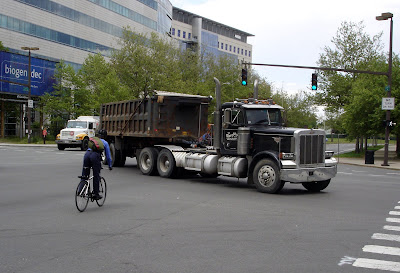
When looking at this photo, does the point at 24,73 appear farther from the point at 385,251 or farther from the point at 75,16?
the point at 385,251

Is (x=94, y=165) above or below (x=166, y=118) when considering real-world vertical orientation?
below

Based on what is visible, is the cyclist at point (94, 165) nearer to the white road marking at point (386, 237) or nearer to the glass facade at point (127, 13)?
the white road marking at point (386, 237)

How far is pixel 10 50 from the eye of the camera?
2132 inches

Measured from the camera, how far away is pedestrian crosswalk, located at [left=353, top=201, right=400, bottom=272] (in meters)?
6.33

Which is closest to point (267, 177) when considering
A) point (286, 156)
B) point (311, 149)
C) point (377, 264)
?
point (286, 156)

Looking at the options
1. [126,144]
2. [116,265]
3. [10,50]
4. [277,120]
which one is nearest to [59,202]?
[116,265]

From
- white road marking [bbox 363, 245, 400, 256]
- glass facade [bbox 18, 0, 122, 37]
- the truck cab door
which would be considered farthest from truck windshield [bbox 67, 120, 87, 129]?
white road marking [bbox 363, 245, 400, 256]

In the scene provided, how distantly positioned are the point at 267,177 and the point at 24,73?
46.6 m

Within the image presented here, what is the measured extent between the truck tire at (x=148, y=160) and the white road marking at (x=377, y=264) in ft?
40.2

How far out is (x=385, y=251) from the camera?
7.12 meters

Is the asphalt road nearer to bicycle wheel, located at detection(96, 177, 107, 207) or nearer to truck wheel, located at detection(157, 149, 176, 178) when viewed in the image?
bicycle wheel, located at detection(96, 177, 107, 207)

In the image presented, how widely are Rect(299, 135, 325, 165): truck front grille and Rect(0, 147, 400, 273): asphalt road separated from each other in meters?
1.08

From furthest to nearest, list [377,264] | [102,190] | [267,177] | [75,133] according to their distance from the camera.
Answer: [75,133]
[267,177]
[102,190]
[377,264]

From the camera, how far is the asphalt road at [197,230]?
6.38 metres
